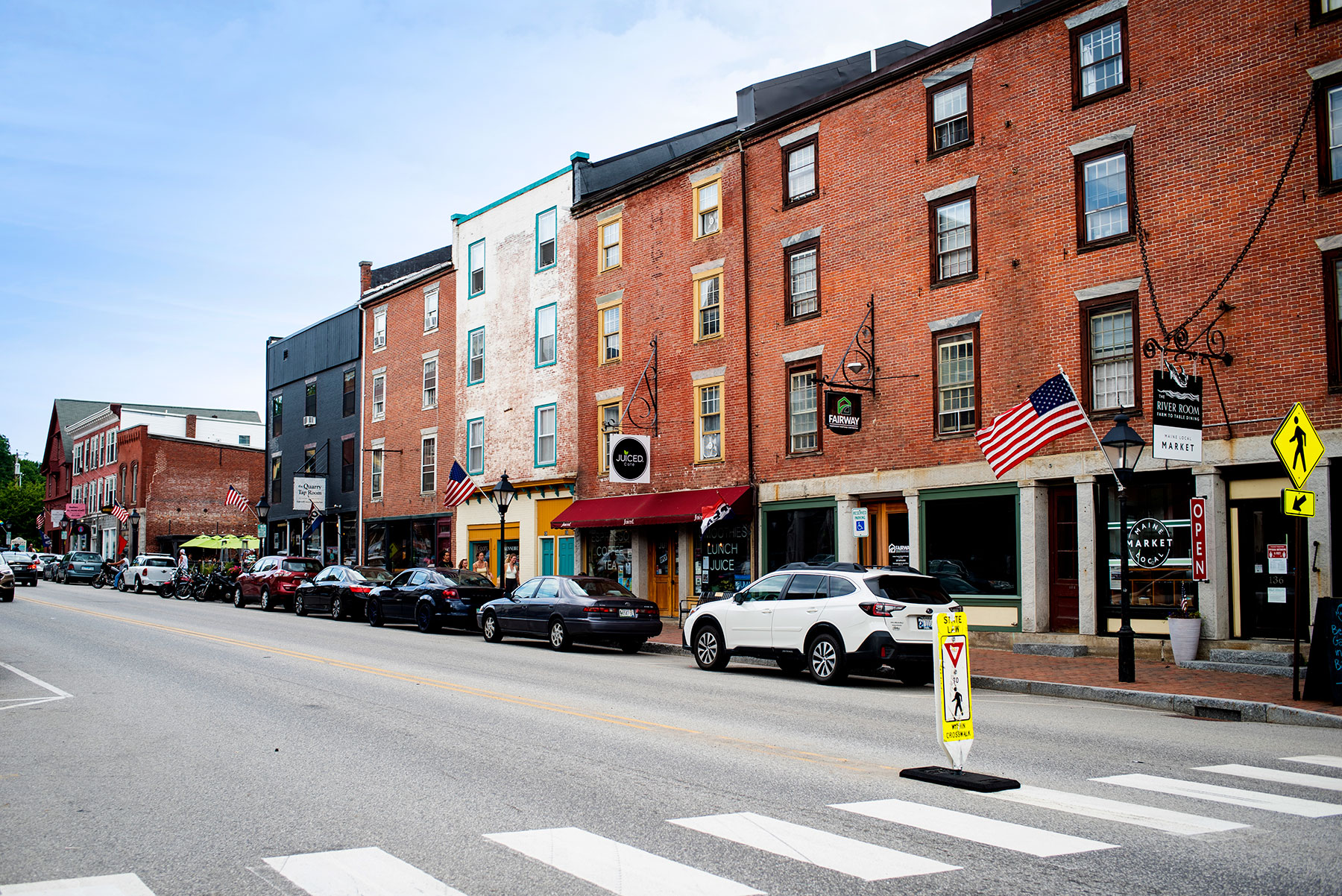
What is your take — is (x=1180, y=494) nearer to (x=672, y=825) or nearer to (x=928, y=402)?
(x=928, y=402)

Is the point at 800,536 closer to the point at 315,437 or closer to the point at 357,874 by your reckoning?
the point at 357,874

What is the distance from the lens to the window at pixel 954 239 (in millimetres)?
21438

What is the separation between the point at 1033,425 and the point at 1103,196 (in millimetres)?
4420

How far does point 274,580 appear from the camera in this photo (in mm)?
35906

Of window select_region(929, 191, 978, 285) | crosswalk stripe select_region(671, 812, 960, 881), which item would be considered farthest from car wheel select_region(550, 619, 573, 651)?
crosswalk stripe select_region(671, 812, 960, 881)

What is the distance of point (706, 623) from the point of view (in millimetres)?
18250

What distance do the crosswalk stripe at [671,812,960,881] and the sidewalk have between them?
8.04 meters

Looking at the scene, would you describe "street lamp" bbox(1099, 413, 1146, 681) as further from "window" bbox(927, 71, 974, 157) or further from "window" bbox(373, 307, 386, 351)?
"window" bbox(373, 307, 386, 351)

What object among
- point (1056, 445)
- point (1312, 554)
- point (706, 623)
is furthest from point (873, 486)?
point (1312, 554)

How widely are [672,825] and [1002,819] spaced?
209 centimetres

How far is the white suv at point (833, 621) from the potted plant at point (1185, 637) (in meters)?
3.68

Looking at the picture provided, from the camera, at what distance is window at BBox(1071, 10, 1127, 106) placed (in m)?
19.1

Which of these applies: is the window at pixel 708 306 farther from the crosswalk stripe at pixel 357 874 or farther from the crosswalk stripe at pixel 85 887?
the crosswalk stripe at pixel 85 887

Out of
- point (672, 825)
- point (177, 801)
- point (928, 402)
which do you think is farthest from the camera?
point (928, 402)
